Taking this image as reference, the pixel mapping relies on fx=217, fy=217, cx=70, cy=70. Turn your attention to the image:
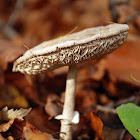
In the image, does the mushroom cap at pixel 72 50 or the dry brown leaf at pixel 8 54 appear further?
the dry brown leaf at pixel 8 54

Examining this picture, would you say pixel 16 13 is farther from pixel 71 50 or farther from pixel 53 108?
pixel 71 50

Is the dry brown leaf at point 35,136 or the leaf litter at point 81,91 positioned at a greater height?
the dry brown leaf at point 35,136

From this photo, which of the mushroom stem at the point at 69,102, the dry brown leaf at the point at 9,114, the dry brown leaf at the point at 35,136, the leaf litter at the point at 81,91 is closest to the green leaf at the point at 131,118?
the leaf litter at the point at 81,91

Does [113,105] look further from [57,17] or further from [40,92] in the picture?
[57,17]

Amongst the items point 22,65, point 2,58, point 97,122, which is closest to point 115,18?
point 2,58

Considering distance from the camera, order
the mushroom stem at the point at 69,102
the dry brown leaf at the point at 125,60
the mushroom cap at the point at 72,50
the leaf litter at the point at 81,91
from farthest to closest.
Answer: the dry brown leaf at the point at 125,60 < the leaf litter at the point at 81,91 < the mushroom stem at the point at 69,102 < the mushroom cap at the point at 72,50

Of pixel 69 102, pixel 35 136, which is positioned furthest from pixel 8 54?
pixel 35 136

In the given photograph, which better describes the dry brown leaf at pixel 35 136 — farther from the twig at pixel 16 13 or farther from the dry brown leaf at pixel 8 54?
the twig at pixel 16 13

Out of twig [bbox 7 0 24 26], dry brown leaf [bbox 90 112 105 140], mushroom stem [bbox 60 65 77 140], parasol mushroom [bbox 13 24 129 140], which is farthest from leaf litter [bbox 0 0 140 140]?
twig [bbox 7 0 24 26]
